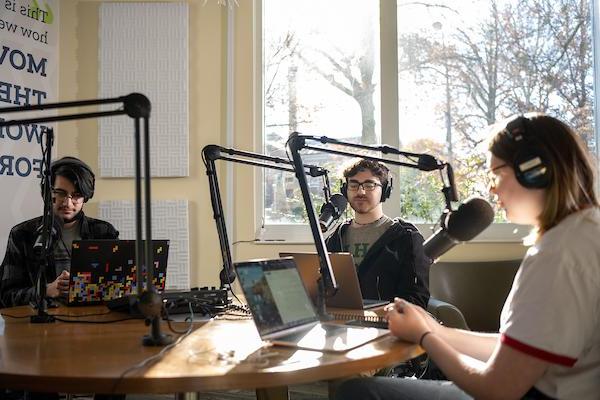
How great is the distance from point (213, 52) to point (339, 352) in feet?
9.31

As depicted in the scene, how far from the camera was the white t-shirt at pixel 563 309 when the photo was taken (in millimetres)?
1103

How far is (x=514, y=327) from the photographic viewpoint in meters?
1.14

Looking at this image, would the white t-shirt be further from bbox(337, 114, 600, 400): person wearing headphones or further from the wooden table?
the wooden table

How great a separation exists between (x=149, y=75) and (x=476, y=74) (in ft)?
6.92

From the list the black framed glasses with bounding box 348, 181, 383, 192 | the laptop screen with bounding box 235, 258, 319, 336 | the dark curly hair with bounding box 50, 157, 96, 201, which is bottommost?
the laptop screen with bounding box 235, 258, 319, 336

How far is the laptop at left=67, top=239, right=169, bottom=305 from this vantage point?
197 cm

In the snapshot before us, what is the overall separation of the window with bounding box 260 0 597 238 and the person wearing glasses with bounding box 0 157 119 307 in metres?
1.30

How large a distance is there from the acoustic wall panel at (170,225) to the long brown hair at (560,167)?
2609 millimetres

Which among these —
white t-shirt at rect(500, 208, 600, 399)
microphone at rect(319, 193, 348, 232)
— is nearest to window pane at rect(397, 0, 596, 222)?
microphone at rect(319, 193, 348, 232)

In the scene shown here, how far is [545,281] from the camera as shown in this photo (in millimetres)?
1120

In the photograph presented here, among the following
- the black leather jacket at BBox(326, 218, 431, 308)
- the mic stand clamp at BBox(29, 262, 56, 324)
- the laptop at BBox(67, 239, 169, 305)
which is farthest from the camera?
the black leather jacket at BBox(326, 218, 431, 308)

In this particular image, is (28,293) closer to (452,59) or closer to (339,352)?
(339,352)

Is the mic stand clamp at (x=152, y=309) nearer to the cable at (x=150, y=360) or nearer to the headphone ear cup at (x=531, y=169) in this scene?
the cable at (x=150, y=360)

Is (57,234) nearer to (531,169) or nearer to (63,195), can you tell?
(63,195)
